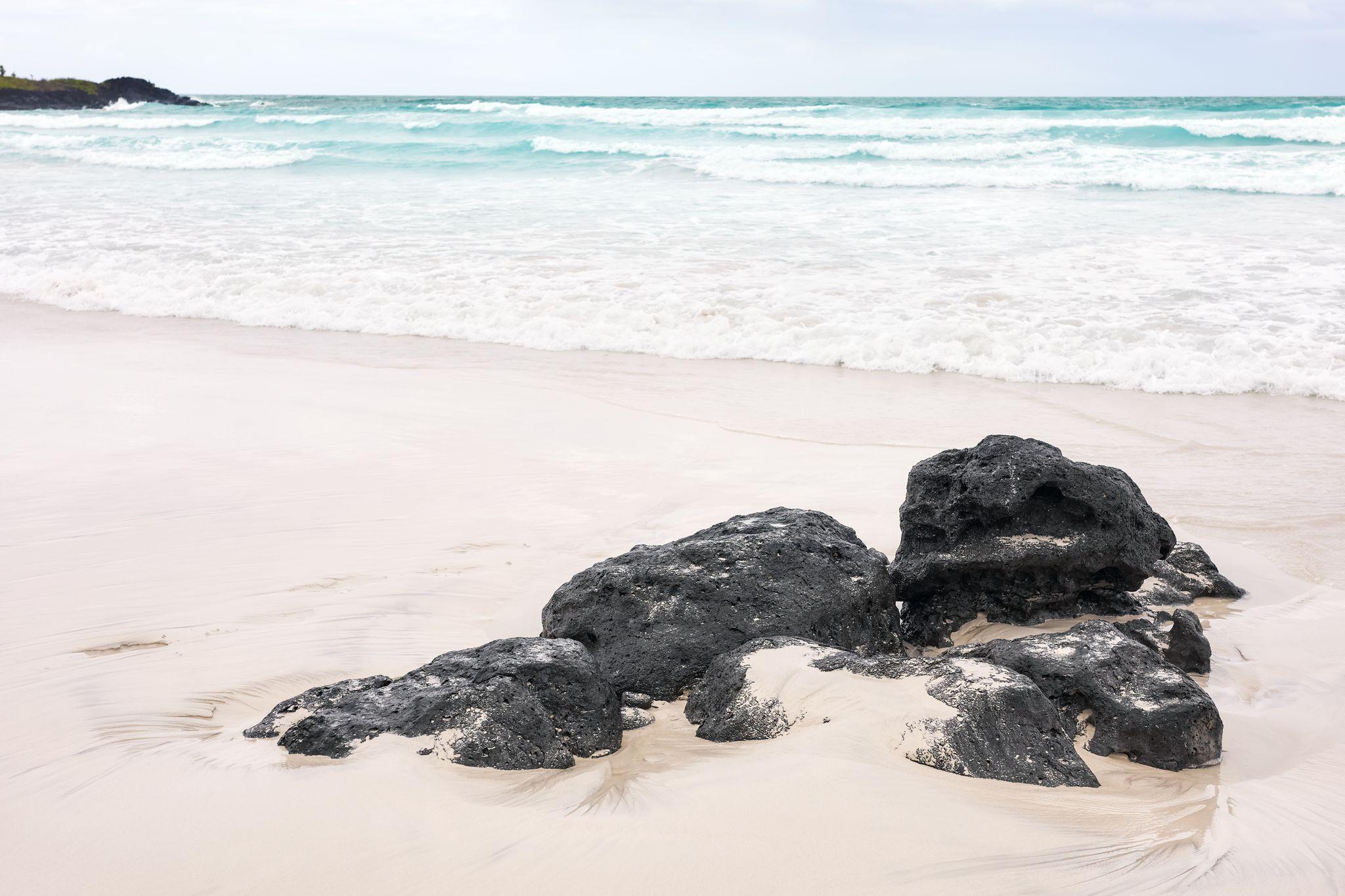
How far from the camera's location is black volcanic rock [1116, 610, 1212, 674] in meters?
2.91

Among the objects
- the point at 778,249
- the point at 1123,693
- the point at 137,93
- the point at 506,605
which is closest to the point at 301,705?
the point at 506,605

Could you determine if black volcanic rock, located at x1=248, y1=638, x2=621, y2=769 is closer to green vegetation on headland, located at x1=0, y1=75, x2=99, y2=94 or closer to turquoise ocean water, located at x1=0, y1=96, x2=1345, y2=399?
turquoise ocean water, located at x1=0, y1=96, x2=1345, y2=399

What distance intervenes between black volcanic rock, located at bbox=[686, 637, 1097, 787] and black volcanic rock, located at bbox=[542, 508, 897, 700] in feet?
0.58

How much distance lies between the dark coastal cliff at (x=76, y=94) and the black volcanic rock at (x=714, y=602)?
66.6m

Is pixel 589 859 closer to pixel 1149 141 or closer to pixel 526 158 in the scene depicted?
pixel 526 158

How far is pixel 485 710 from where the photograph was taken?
7.40ft

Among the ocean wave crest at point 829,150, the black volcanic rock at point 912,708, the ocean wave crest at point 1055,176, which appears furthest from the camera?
the ocean wave crest at point 829,150

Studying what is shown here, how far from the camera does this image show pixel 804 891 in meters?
1.69

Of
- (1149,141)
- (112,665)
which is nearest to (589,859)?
(112,665)

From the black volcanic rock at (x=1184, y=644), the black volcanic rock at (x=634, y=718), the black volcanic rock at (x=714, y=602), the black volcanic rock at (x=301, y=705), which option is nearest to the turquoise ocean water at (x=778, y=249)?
the black volcanic rock at (x=1184, y=644)

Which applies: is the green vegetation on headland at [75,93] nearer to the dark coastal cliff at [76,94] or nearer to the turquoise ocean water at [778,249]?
the dark coastal cliff at [76,94]

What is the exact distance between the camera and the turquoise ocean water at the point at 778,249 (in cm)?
735

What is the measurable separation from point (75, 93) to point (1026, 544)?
71.7m

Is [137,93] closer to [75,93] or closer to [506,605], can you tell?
[75,93]
